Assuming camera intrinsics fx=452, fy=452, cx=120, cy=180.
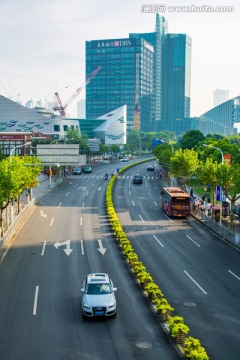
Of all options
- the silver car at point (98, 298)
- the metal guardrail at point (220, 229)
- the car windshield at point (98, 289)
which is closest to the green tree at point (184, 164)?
the metal guardrail at point (220, 229)

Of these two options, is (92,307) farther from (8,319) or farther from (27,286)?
(27,286)

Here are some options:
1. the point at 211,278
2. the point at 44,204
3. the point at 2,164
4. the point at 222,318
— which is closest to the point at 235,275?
the point at 211,278

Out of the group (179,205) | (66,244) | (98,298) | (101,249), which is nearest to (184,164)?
(179,205)

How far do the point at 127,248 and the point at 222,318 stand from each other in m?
13.7

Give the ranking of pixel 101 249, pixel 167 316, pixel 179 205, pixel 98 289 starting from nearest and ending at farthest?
pixel 167 316 < pixel 98 289 < pixel 101 249 < pixel 179 205

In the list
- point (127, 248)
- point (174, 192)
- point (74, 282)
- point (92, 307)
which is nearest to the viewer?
point (92, 307)

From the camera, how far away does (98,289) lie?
26.7 metres

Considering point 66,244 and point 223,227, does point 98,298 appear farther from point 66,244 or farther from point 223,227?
point 223,227

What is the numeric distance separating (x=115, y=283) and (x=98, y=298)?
6.04 meters

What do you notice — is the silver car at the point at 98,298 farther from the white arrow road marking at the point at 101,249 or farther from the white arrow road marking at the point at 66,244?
the white arrow road marking at the point at 66,244

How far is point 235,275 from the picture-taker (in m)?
34.1

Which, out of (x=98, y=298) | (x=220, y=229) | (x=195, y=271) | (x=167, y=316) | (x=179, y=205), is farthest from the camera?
(x=179, y=205)

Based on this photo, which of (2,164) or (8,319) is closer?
(8,319)

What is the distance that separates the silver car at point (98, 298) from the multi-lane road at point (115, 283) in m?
0.62
